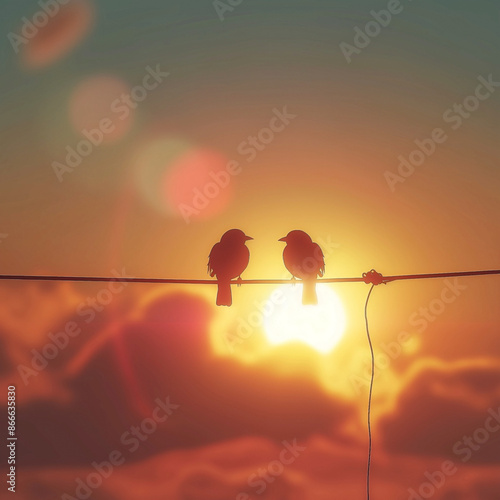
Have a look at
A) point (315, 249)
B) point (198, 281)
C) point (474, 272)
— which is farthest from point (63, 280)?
point (315, 249)

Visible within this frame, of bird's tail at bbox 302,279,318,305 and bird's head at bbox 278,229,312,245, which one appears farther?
bird's head at bbox 278,229,312,245

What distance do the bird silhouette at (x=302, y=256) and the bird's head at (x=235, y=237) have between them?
1.95 feet

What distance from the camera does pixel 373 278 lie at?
779 cm

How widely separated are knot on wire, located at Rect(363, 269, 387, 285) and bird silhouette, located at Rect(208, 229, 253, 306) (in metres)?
3.08

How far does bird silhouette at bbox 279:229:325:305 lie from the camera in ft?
35.6

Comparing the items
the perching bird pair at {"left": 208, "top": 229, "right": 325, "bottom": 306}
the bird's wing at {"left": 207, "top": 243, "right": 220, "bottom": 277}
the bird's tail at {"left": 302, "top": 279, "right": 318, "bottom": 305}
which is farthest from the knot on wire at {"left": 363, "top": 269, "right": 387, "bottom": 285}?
the bird's wing at {"left": 207, "top": 243, "right": 220, "bottom": 277}

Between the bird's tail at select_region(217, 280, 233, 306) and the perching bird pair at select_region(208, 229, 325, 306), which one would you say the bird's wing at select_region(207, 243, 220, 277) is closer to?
the perching bird pair at select_region(208, 229, 325, 306)

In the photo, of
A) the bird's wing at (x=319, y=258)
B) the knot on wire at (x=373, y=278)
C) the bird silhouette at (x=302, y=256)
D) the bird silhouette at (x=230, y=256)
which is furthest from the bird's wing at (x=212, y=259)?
the knot on wire at (x=373, y=278)

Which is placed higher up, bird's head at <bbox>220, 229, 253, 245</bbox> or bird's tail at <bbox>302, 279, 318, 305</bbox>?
bird's head at <bbox>220, 229, 253, 245</bbox>

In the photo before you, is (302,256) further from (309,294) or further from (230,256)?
(309,294)

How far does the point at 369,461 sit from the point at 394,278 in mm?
2699

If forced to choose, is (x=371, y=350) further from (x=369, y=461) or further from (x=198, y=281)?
(x=198, y=281)

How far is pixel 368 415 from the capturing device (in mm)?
8672

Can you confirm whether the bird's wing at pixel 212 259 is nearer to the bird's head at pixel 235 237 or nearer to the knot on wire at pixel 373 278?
the bird's head at pixel 235 237
